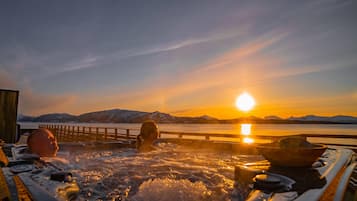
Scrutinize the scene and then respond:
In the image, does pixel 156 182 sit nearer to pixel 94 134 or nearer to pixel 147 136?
pixel 147 136

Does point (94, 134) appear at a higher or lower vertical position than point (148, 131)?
lower

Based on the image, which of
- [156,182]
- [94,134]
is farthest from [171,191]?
[94,134]

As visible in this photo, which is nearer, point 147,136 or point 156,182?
point 156,182

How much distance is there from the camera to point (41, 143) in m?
4.72

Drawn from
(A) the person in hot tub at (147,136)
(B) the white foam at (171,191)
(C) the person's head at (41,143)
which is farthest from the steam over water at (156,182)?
(A) the person in hot tub at (147,136)

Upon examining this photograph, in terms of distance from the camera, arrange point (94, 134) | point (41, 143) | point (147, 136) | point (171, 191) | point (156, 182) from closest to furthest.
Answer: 1. point (171, 191)
2. point (156, 182)
3. point (41, 143)
4. point (147, 136)
5. point (94, 134)

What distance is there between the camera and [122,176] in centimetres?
367

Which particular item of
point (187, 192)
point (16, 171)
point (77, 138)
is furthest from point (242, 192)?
point (77, 138)

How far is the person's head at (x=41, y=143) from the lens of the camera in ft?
15.2

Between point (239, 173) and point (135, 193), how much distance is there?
4.05ft

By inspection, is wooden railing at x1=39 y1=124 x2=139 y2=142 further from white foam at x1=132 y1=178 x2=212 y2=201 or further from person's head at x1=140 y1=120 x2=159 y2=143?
white foam at x1=132 y1=178 x2=212 y2=201

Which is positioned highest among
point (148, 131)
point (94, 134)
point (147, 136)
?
point (148, 131)

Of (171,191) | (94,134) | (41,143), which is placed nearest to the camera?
(171,191)

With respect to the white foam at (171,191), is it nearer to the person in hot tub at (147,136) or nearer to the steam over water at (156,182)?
the steam over water at (156,182)
